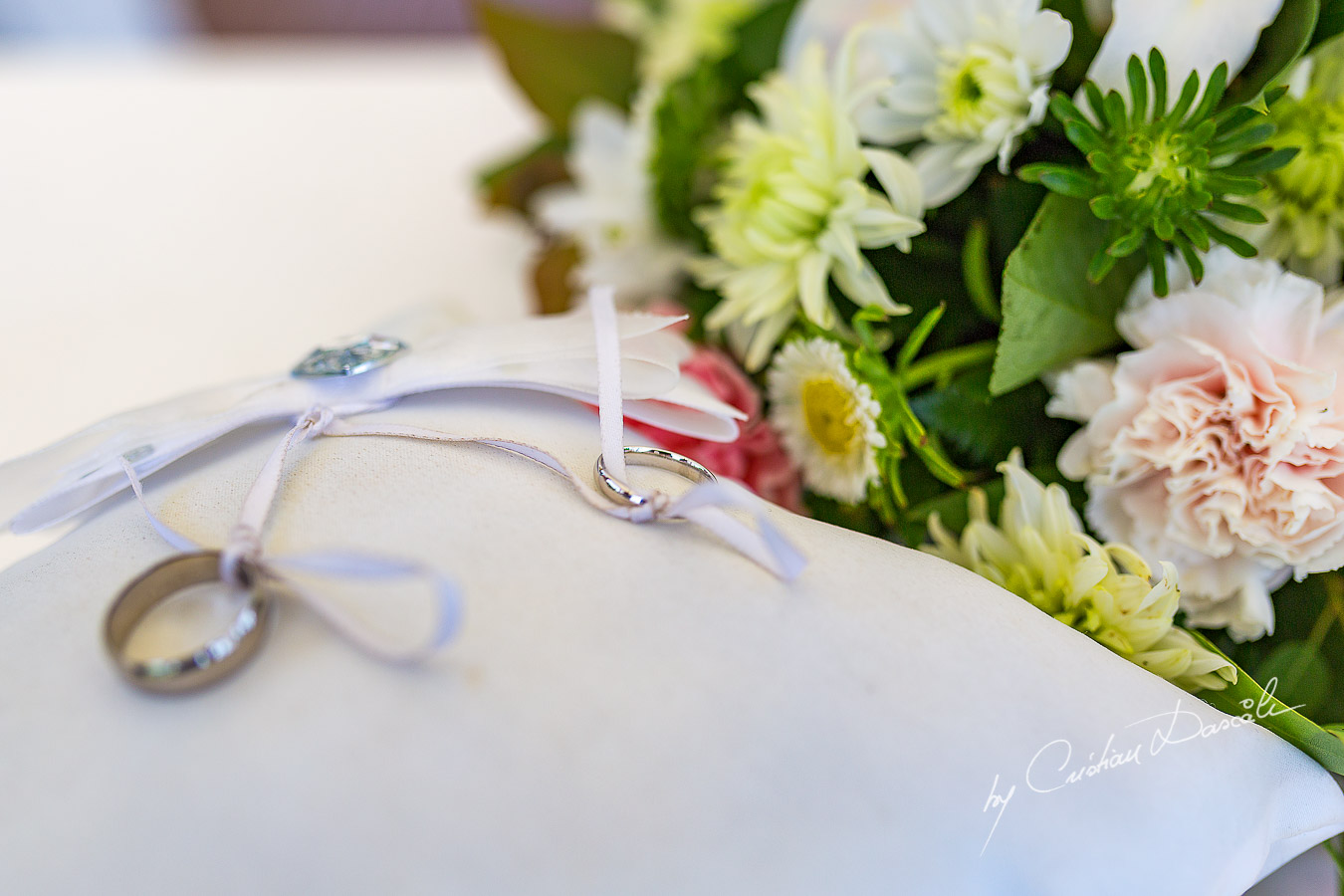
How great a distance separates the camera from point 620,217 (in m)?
0.75

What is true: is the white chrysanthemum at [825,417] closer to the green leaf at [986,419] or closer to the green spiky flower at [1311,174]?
the green leaf at [986,419]

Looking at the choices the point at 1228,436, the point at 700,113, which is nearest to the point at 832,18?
the point at 700,113

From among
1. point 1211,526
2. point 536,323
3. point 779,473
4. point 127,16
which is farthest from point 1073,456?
point 127,16

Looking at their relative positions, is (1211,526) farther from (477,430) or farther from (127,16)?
(127,16)

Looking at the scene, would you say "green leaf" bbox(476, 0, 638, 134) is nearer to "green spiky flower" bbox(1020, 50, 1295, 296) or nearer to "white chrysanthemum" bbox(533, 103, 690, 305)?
"white chrysanthemum" bbox(533, 103, 690, 305)

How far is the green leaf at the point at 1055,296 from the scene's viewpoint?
17.8 inches

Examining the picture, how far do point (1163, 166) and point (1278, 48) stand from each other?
11 centimetres

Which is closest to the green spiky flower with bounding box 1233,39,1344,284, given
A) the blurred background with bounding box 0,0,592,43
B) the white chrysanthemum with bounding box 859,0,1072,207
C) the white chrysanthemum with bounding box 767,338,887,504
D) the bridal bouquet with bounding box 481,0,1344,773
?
the bridal bouquet with bounding box 481,0,1344,773

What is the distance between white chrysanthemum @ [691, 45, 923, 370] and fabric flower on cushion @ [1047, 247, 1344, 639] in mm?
138

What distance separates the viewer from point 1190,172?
17.1 inches

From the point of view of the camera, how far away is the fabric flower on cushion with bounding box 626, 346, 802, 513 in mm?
549

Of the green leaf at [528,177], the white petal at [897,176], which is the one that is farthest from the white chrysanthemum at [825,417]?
the green leaf at [528,177]

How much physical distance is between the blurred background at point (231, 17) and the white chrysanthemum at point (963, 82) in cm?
157

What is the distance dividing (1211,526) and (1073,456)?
0.08m
